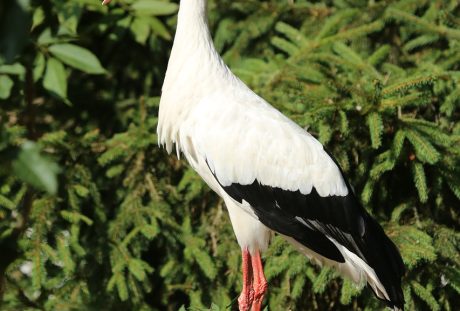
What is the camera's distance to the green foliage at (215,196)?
14.2ft

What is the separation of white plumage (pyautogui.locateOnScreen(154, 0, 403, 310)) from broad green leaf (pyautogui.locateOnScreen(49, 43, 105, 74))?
88 centimetres

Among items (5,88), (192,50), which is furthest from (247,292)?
(5,88)

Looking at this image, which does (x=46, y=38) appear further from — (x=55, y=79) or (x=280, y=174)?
(x=280, y=174)

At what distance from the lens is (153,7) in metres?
5.27

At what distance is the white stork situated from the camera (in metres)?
3.70

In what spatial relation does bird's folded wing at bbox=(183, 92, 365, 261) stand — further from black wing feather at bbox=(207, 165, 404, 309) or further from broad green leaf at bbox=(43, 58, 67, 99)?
broad green leaf at bbox=(43, 58, 67, 99)

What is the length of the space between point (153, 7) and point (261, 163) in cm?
196

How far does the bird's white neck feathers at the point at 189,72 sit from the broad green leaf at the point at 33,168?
2742 millimetres

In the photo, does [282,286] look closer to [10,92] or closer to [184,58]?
[184,58]

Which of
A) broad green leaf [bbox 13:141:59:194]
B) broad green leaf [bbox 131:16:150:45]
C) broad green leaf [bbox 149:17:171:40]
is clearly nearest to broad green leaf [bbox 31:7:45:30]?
broad green leaf [bbox 131:16:150:45]

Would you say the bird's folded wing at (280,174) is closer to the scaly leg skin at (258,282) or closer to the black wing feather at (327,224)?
the black wing feather at (327,224)

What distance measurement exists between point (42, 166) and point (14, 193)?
12.7 ft

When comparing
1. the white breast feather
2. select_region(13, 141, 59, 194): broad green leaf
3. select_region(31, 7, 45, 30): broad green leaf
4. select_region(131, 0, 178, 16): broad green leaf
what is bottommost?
the white breast feather

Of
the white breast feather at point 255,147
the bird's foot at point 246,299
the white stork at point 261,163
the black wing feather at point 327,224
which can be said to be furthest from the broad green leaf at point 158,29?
the bird's foot at point 246,299
